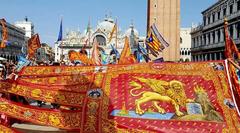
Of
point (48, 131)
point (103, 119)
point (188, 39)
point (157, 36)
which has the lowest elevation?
point (48, 131)

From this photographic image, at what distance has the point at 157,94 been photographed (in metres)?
7.32

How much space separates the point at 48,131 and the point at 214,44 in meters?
45.2

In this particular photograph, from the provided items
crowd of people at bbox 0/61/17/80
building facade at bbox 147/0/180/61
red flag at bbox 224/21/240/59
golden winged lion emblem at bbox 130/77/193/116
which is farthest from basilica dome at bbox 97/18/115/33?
golden winged lion emblem at bbox 130/77/193/116

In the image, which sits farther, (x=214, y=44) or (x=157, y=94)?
(x=214, y=44)

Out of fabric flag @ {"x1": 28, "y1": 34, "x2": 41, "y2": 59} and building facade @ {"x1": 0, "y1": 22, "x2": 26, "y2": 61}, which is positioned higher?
building facade @ {"x1": 0, "y1": 22, "x2": 26, "y2": 61}

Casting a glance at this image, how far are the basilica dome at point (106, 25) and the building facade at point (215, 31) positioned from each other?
4254cm

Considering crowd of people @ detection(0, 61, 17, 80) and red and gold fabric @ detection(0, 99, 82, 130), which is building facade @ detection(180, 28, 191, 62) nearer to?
crowd of people @ detection(0, 61, 17, 80)

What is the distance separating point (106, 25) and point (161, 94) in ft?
330

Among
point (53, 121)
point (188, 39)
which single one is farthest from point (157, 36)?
→ point (188, 39)

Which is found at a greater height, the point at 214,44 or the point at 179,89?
the point at 214,44

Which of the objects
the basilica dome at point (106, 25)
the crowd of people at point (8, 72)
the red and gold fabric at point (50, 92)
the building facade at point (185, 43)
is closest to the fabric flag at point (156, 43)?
the crowd of people at point (8, 72)

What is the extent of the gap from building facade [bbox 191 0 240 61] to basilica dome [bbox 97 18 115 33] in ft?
140

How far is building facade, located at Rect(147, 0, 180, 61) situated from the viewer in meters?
35.1

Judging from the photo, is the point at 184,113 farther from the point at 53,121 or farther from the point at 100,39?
the point at 100,39
